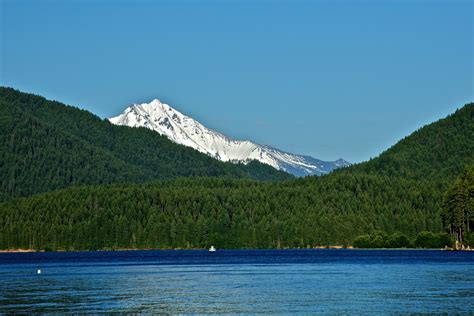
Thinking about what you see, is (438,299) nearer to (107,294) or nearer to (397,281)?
(397,281)

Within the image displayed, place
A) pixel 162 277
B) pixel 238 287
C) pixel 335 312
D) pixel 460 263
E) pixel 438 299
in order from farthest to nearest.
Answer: pixel 460 263 → pixel 162 277 → pixel 238 287 → pixel 438 299 → pixel 335 312

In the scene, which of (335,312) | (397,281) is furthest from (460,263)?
(335,312)

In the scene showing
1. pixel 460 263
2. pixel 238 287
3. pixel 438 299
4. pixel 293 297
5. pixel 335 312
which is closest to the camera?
pixel 335 312

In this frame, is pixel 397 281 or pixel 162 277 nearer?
pixel 397 281

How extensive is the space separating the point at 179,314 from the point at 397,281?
44.3 m

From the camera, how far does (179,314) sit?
8931 centimetres

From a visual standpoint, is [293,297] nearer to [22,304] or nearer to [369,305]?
[369,305]

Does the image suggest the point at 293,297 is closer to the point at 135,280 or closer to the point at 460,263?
the point at 135,280

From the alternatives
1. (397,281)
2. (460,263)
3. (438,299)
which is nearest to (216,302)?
(438,299)

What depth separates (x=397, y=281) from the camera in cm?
12569

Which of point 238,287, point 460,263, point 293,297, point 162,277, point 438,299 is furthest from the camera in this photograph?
point 460,263

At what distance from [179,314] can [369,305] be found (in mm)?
18396

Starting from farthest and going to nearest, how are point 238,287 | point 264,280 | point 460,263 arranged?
point 460,263, point 264,280, point 238,287

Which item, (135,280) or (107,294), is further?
(135,280)
